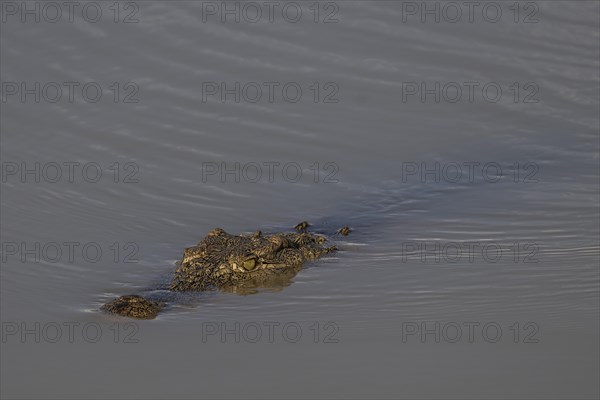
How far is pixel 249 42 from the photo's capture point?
17.6 metres

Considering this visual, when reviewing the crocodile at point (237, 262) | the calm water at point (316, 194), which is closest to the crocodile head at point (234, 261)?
the crocodile at point (237, 262)

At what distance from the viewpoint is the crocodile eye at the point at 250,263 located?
12008mm

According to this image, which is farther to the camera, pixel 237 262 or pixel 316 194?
pixel 316 194

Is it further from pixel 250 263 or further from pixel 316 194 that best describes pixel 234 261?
pixel 316 194

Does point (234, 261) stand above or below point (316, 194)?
below

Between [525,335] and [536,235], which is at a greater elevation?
[536,235]

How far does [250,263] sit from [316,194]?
2425 millimetres

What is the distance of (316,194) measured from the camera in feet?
46.8

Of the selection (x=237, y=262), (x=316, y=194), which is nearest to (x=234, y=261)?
(x=237, y=262)

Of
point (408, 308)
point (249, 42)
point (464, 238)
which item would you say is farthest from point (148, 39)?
point (408, 308)

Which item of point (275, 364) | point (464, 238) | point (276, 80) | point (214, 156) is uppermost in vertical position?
point (276, 80)

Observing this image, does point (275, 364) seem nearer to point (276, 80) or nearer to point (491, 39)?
point (276, 80)

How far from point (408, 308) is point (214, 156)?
452 cm

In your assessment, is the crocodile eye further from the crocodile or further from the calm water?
the calm water
